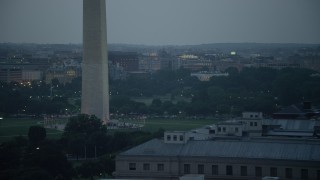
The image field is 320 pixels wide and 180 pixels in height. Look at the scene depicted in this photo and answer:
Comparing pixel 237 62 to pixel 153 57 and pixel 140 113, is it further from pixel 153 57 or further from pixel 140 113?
pixel 140 113

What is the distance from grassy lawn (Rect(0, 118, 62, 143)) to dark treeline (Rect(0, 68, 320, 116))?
444 centimetres

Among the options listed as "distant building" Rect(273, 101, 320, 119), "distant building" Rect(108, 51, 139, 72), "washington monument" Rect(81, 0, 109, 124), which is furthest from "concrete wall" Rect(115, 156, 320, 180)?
"distant building" Rect(108, 51, 139, 72)

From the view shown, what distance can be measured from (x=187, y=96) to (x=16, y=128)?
101ft

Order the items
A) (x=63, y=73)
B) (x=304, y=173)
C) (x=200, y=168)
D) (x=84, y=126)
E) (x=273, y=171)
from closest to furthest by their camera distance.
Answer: (x=304, y=173) < (x=273, y=171) < (x=200, y=168) < (x=84, y=126) < (x=63, y=73)

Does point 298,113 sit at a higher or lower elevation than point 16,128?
higher

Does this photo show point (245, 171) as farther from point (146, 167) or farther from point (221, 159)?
point (146, 167)

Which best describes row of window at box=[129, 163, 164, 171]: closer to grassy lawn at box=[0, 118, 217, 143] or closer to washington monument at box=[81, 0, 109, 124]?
grassy lawn at box=[0, 118, 217, 143]

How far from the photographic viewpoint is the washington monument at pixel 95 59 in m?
45.2

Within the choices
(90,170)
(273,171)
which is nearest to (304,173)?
(273,171)

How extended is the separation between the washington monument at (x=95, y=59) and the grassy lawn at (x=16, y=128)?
2.68m

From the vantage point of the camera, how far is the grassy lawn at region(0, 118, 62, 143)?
42312 millimetres

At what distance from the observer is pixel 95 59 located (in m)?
45.9

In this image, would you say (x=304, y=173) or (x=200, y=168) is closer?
(x=304, y=173)

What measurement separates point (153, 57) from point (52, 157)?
119m
